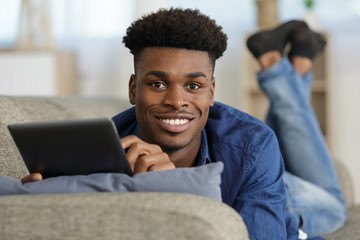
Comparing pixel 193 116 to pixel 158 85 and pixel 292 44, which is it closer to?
pixel 158 85

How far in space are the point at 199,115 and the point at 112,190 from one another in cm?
35

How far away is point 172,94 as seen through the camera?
1.06 m

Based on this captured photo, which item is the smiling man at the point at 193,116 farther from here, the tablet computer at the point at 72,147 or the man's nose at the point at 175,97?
the tablet computer at the point at 72,147

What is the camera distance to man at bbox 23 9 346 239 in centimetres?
105

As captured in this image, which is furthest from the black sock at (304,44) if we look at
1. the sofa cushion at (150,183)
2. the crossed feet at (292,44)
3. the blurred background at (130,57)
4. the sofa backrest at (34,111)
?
the sofa cushion at (150,183)

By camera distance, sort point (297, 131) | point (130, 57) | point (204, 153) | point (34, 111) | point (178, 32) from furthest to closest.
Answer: point (130, 57), point (297, 131), point (34, 111), point (204, 153), point (178, 32)

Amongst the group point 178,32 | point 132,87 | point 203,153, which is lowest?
point 203,153

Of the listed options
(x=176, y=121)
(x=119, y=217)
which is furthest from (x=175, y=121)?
(x=119, y=217)

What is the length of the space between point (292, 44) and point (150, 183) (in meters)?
1.38

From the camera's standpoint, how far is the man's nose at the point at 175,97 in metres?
1.06

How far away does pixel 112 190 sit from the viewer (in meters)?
0.82

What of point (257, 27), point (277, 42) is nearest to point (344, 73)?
point (257, 27)

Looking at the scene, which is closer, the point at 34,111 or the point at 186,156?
the point at 186,156

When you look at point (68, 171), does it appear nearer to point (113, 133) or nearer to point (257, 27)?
point (113, 133)
